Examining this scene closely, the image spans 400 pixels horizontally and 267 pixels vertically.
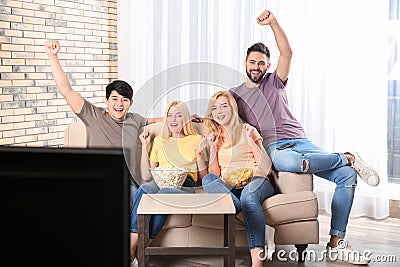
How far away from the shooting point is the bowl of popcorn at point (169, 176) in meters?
3.55

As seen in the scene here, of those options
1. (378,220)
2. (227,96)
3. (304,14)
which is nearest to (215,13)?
(304,14)

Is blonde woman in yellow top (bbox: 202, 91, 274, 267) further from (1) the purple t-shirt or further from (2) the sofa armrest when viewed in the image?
(1) the purple t-shirt

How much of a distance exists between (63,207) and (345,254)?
126 inches

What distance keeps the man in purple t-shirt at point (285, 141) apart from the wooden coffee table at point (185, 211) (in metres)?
0.59

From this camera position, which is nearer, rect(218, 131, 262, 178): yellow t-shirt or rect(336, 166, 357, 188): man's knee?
rect(218, 131, 262, 178): yellow t-shirt

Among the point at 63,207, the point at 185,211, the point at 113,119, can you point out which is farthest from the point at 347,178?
the point at 63,207

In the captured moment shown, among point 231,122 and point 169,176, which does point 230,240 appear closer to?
point 169,176

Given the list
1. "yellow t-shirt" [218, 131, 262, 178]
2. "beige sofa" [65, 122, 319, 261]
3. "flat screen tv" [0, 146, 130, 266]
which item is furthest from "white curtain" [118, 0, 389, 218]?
"flat screen tv" [0, 146, 130, 266]

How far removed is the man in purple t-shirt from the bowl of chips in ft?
0.68

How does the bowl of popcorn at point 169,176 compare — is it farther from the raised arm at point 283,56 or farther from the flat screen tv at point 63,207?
the flat screen tv at point 63,207

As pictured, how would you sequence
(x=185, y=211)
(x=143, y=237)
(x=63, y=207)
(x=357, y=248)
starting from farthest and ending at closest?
(x=357, y=248) < (x=143, y=237) < (x=185, y=211) < (x=63, y=207)

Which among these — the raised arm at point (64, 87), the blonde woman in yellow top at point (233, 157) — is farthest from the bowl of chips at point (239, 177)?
the raised arm at point (64, 87)

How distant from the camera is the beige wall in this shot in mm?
4535

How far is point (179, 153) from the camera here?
12.1 feet
